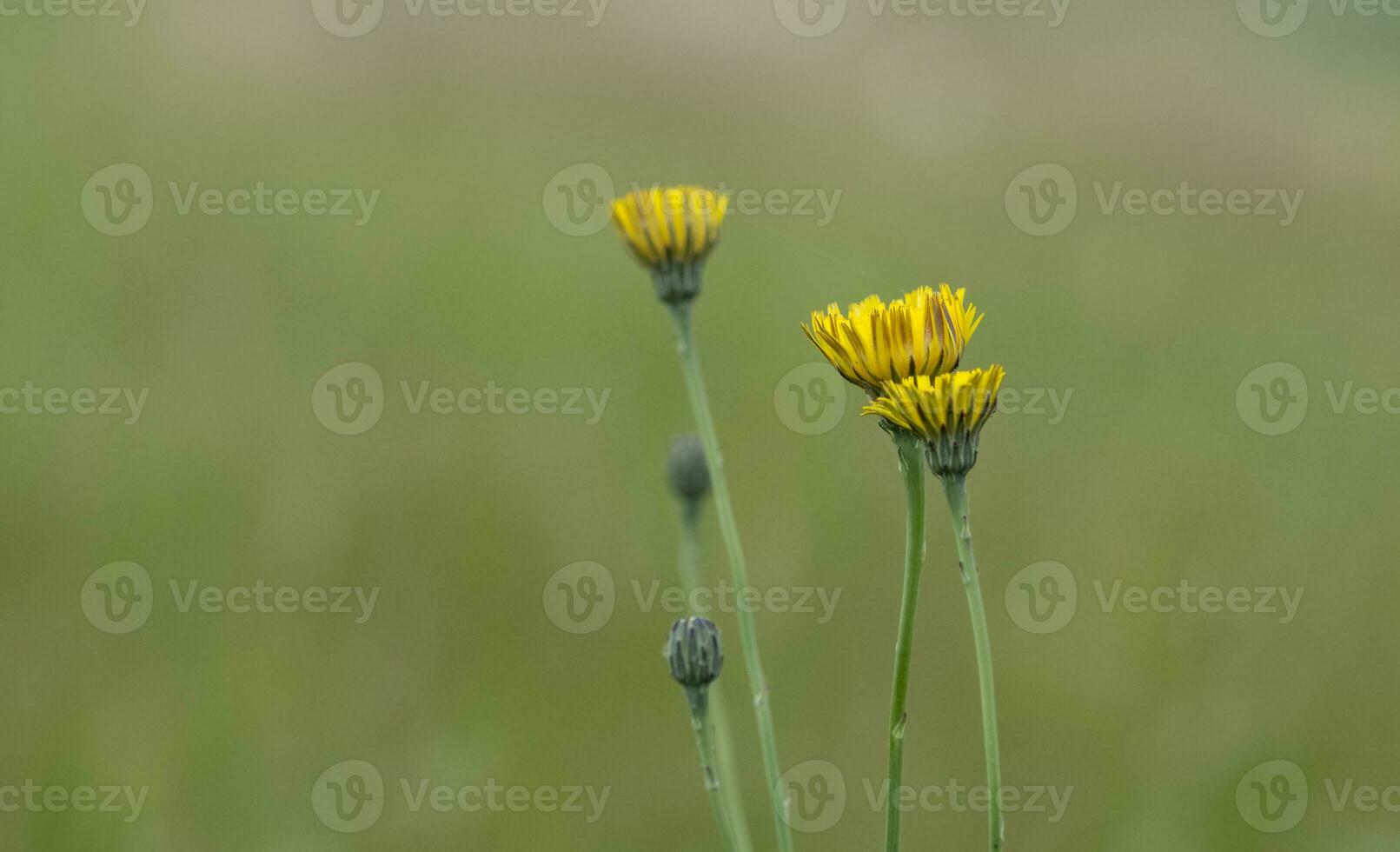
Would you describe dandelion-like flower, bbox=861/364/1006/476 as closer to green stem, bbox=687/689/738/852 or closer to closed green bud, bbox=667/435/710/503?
green stem, bbox=687/689/738/852

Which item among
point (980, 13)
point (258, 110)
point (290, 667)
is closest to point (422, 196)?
point (258, 110)

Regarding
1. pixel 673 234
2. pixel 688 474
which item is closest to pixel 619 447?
pixel 688 474

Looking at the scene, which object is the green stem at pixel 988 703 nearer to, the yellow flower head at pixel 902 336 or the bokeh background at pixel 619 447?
the yellow flower head at pixel 902 336

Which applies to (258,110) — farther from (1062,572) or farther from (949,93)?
(1062,572)

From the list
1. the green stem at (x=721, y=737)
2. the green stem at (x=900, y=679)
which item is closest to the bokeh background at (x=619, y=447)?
the green stem at (x=721, y=737)

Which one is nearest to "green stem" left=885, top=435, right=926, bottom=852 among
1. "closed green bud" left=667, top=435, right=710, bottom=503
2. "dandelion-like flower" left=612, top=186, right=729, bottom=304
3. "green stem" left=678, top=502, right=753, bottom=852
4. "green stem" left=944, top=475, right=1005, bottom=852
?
"green stem" left=944, top=475, right=1005, bottom=852

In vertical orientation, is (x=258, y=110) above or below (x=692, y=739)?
above
